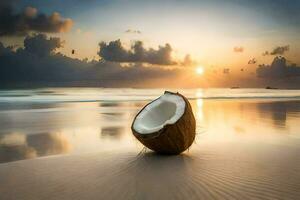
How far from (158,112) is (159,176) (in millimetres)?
2228

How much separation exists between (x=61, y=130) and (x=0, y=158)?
12.9ft

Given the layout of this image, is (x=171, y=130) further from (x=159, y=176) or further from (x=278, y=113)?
(x=278, y=113)

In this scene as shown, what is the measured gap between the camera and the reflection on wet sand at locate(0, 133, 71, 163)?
652cm

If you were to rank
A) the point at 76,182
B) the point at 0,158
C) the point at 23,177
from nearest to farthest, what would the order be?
the point at 76,182 < the point at 23,177 < the point at 0,158

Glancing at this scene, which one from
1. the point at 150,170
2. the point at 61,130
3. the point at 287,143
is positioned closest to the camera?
the point at 150,170

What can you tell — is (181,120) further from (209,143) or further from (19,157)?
(19,157)

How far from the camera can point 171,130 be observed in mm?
5629

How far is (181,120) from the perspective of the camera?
571 centimetres

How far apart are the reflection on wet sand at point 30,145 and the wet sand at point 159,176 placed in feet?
2.06

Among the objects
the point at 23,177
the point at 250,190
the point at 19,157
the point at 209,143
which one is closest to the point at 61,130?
the point at 19,157

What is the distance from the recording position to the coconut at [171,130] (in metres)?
5.67

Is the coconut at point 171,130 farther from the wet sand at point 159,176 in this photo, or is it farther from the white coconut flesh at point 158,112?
the wet sand at point 159,176

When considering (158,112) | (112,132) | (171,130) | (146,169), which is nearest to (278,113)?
(112,132)

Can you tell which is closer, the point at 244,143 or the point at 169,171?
the point at 169,171
